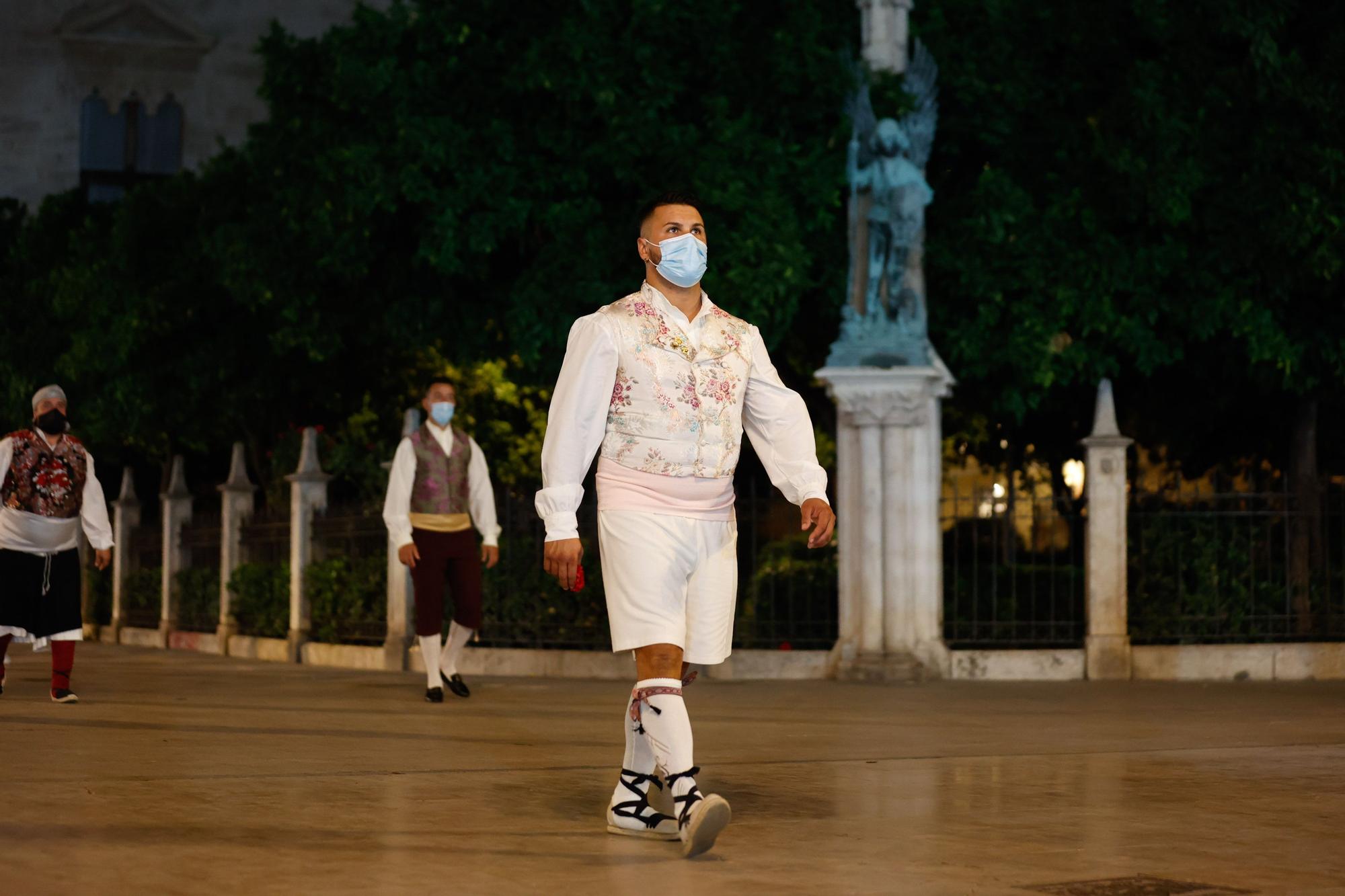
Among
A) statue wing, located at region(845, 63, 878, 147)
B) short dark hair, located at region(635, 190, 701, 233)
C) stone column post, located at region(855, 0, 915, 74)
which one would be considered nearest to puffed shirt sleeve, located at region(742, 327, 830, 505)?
short dark hair, located at region(635, 190, 701, 233)

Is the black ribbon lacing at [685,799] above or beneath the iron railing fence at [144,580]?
beneath

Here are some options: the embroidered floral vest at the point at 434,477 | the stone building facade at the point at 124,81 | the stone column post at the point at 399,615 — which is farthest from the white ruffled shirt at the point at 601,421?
the stone building facade at the point at 124,81

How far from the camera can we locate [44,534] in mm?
12469

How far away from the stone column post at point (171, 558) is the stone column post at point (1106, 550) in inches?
493

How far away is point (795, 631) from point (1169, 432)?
7785 mm

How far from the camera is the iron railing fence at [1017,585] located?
15.6 m

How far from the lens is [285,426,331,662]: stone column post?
19.0 metres

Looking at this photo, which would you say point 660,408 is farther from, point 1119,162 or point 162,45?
point 162,45

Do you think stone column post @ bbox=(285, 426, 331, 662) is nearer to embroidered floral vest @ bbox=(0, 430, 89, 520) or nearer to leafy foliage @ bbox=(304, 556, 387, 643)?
leafy foliage @ bbox=(304, 556, 387, 643)

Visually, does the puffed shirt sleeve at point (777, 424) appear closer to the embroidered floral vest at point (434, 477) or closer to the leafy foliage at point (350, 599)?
the embroidered floral vest at point (434, 477)

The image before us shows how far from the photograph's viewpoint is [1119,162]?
17281mm

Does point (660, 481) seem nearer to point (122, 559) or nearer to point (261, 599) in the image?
point (261, 599)

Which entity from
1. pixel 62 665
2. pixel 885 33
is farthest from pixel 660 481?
pixel 885 33

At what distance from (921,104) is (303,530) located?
23.6 feet
